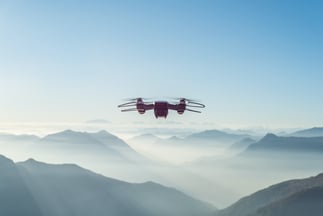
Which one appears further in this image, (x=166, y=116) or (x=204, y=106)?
(x=166, y=116)

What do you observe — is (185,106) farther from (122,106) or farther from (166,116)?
(122,106)

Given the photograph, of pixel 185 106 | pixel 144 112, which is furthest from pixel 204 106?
pixel 144 112

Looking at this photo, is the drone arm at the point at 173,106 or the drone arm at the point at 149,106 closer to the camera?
the drone arm at the point at 173,106

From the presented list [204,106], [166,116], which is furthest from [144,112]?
[204,106]

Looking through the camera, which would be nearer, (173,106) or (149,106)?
(173,106)

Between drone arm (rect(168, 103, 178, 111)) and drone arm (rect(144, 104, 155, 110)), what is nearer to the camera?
drone arm (rect(168, 103, 178, 111))

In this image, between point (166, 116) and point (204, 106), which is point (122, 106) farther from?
point (204, 106)

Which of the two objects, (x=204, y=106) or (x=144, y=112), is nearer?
(x=204, y=106)

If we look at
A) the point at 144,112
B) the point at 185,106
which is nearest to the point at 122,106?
the point at 144,112
